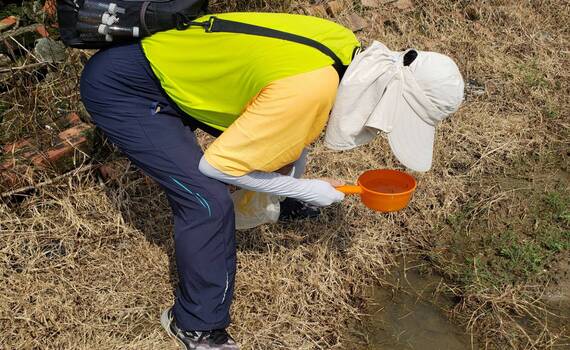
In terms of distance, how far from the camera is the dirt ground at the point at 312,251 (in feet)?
8.39

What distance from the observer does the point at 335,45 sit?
1.96 m

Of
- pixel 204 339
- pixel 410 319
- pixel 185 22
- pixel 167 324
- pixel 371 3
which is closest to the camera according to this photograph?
pixel 185 22

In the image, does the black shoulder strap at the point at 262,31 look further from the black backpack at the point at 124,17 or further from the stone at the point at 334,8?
the stone at the point at 334,8

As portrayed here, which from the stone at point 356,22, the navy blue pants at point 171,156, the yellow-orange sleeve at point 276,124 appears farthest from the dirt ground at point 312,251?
the stone at point 356,22

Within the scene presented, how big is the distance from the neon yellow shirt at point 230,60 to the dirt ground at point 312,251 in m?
0.96

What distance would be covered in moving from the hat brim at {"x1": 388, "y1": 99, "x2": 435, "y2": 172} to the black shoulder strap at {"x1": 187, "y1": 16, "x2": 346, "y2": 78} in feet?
0.81

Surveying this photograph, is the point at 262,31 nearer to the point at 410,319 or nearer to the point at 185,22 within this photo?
the point at 185,22

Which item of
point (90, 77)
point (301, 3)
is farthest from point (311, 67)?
point (301, 3)

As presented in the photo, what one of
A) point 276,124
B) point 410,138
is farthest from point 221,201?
point 410,138

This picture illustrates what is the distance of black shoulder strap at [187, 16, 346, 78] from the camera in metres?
1.91

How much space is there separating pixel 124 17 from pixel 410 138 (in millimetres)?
1072

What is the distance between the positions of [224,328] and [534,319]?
147 cm

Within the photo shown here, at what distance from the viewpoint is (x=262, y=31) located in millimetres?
1943

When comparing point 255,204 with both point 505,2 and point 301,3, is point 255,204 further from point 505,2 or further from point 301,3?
point 505,2
